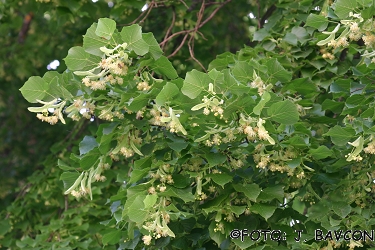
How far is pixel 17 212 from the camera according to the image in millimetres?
4109

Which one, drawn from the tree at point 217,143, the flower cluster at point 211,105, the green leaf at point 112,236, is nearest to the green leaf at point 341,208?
the tree at point 217,143

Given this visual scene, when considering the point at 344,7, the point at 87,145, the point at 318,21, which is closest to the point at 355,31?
the point at 344,7

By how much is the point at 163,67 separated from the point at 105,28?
32 centimetres

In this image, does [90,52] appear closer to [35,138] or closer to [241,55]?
[241,55]

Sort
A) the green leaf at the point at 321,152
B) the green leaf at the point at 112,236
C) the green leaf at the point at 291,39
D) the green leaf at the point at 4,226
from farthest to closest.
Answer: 1. the green leaf at the point at 4,226
2. the green leaf at the point at 291,39
3. the green leaf at the point at 112,236
4. the green leaf at the point at 321,152

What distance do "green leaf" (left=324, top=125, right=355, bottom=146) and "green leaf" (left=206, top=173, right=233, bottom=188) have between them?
1.32 feet

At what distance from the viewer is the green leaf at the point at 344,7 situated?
2.39 m

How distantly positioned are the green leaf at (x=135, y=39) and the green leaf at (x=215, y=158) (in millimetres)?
449

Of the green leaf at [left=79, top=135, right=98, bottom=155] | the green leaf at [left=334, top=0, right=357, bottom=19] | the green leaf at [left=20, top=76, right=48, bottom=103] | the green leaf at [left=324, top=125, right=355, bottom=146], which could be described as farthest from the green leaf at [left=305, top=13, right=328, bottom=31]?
the green leaf at [left=20, top=76, right=48, bottom=103]

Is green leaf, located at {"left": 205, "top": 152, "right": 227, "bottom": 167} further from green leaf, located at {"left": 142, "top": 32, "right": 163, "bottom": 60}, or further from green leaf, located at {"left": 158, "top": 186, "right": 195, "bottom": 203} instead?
green leaf, located at {"left": 142, "top": 32, "right": 163, "bottom": 60}

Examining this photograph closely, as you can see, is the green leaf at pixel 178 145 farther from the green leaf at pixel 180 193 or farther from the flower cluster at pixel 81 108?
the flower cluster at pixel 81 108

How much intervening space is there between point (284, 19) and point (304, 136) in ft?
3.64

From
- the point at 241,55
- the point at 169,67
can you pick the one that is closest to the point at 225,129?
the point at 169,67

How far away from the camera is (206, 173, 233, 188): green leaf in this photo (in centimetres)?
220
